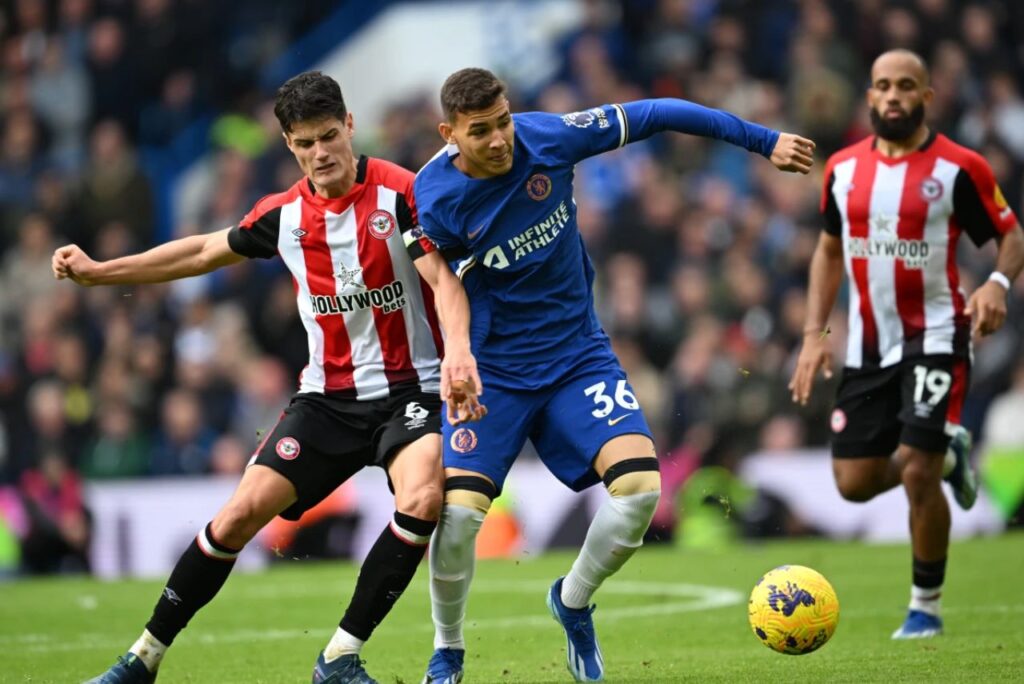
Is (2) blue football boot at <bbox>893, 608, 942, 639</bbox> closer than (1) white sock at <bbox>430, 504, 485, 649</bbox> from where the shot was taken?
No

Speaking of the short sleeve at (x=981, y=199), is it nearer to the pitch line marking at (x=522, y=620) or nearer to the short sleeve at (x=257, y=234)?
the pitch line marking at (x=522, y=620)

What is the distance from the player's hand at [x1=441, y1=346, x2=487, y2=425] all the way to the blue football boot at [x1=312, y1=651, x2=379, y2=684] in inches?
39.9

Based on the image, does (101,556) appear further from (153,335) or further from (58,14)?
(58,14)

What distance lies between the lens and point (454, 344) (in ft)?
20.6

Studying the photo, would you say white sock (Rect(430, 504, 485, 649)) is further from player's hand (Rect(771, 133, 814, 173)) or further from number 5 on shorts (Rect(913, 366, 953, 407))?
number 5 on shorts (Rect(913, 366, 953, 407))

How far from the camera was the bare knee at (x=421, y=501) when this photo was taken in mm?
6395

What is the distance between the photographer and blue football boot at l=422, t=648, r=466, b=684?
21.4 ft

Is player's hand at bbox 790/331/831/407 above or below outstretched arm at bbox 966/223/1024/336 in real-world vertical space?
below

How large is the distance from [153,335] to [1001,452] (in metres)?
8.06

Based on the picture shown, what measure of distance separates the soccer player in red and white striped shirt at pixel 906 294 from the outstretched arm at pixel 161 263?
3081 mm

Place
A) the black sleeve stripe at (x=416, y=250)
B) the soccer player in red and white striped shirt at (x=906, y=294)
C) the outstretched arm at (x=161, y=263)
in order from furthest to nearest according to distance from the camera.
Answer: the soccer player in red and white striped shirt at (x=906, y=294) → the outstretched arm at (x=161, y=263) → the black sleeve stripe at (x=416, y=250)

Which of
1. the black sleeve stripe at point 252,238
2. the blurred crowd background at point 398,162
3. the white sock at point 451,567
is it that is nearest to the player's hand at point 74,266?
the black sleeve stripe at point 252,238

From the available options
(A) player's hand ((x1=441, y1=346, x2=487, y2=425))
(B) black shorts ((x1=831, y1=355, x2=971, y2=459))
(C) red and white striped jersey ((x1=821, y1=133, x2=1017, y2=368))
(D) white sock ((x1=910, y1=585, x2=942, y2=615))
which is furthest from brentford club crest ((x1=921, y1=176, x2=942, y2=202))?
(A) player's hand ((x1=441, y1=346, x2=487, y2=425))

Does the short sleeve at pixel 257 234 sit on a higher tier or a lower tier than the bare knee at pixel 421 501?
higher
